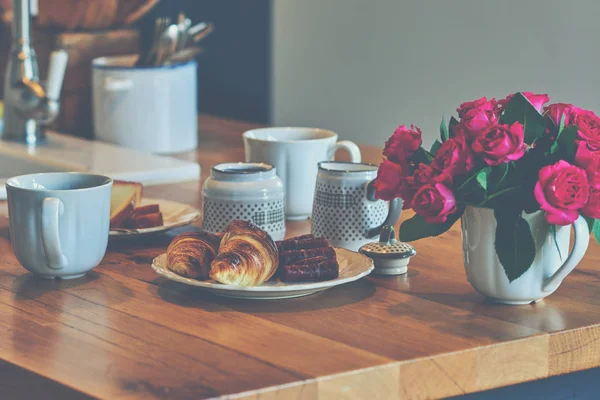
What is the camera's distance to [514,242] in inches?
38.0

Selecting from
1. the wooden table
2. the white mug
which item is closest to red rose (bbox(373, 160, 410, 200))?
the wooden table

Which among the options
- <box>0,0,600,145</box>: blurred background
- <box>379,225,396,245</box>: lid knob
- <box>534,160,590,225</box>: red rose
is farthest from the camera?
<box>0,0,600,145</box>: blurred background

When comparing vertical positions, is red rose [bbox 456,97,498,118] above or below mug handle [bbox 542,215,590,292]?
above

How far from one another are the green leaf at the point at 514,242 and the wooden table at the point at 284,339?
52 millimetres

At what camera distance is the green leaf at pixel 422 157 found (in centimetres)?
103

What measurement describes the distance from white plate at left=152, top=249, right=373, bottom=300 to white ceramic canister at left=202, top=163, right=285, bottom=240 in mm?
139

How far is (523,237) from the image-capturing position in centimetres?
96

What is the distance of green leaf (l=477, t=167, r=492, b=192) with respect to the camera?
0.95m

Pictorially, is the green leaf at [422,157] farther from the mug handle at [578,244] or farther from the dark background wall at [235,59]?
the dark background wall at [235,59]

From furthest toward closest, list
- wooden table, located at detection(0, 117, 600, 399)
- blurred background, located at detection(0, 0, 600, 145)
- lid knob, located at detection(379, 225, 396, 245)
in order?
blurred background, located at detection(0, 0, 600, 145) < lid knob, located at detection(379, 225, 396, 245) < wooden table, located at detection(0, 117, 600, 399)

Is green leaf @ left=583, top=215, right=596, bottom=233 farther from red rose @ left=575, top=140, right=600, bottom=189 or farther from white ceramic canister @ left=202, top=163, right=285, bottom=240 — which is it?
white ceramic canister @ left=202, top=163, right=285, bottom=240

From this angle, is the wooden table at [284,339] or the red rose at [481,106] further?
the red rose at [481,106]

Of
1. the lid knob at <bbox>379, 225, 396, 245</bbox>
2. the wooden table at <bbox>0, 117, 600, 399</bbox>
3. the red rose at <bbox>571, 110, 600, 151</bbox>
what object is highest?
the red rose at <bbox>571, 110, 600, 151</bbox>

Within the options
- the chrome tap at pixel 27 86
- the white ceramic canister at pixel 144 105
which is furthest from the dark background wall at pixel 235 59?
the chrome tap at pixel 27 86
